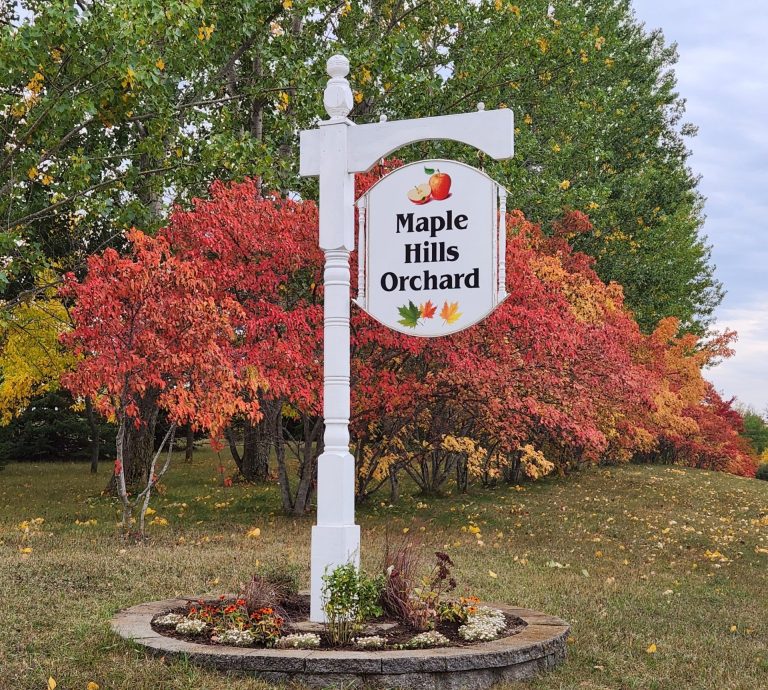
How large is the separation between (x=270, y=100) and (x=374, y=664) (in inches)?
538

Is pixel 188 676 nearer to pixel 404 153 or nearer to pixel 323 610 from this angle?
pixel 323 610

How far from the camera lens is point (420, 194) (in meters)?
6.09

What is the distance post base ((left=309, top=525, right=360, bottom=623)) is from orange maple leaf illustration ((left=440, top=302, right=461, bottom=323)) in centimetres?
154

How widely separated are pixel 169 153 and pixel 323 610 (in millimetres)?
11218

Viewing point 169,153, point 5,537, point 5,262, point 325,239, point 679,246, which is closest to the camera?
point 325,239

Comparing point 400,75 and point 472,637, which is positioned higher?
point 400,75

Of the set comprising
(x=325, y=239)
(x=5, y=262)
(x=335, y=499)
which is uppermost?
(x=5, y=262)

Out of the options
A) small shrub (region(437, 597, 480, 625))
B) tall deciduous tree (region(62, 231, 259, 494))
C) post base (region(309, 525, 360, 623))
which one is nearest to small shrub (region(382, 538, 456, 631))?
small shrub (region(437, 597, 480, 625))

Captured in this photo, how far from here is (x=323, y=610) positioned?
19.6 feet

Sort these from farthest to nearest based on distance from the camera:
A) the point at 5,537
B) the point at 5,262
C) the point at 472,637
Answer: the point at 5,262
the point at 5,537
the point at 472,637

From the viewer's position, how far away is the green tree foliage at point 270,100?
476 inches

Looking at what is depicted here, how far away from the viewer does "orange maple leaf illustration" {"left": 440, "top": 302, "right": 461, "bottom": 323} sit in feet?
19.4

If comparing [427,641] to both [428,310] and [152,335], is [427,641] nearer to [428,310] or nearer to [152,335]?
[428,310]

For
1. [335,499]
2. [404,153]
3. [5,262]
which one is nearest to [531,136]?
[404,153]
